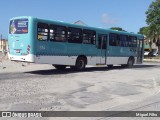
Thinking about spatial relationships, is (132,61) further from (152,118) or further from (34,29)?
(152,118)

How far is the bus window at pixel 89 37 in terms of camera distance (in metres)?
21.1

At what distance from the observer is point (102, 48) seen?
893 inches

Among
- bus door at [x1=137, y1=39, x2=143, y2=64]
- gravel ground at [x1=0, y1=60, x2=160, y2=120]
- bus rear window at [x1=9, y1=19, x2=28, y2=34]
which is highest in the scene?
bus rear window at [x1=9, y1=19, x2=28, y2=34]

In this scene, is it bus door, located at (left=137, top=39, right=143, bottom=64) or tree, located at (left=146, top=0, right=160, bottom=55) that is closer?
bus door, located at (left=137, top=39, right=143, bottom=64)

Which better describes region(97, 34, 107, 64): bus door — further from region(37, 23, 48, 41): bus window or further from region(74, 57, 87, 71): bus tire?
region(37, 23, 48, 41): bus window

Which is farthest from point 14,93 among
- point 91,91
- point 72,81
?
point 72,81

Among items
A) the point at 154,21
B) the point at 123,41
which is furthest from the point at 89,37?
the point at 154,21

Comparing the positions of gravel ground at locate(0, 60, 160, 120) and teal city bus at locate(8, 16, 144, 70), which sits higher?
teal city bus at locate(8, 16, 144, 70)

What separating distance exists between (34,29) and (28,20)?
60 centimetres

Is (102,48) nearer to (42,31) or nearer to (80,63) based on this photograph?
(80,63)

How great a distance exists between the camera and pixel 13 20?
18844mm

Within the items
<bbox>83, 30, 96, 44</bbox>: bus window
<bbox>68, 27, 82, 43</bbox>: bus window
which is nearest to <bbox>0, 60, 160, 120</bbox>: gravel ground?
<bbox>68, 27, 82, 43</bbox>: bus window

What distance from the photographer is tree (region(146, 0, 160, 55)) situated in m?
67.9

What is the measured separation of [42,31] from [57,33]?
1261 mm
